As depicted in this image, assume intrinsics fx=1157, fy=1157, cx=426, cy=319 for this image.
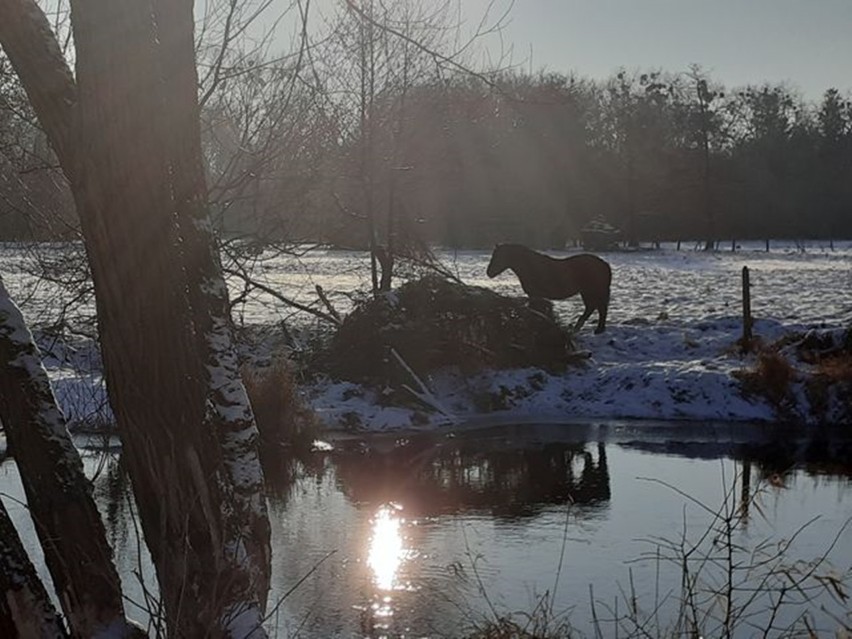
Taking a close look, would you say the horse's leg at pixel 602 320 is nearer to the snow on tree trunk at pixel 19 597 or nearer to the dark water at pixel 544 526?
the dark water at pixel 544 526

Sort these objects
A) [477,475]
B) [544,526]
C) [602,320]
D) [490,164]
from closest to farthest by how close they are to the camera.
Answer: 1. [544,526]
2. [477,475]
3. [602,320]
4. [490,164]

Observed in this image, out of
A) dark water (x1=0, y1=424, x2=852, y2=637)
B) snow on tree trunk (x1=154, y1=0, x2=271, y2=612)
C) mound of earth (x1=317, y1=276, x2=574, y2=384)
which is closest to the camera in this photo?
snow on tree trunk (x1=154, y1=0, x2=271, y2=612)

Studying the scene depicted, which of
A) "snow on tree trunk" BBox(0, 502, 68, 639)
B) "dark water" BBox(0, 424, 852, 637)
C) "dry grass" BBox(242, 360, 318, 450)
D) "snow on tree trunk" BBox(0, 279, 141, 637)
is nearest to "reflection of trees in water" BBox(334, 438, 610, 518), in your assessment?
"dark water" BBox(0, 424, 852, 637)

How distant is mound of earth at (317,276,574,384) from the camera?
58.1ft

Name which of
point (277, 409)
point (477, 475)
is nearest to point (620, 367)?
point (477, 475)

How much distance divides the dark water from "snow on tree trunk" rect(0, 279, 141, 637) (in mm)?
1320

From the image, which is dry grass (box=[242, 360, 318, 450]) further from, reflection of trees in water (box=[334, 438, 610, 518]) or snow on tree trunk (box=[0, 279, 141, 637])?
snow on tree trunk (box=[0, 279, 141, 637])

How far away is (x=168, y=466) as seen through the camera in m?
4.31

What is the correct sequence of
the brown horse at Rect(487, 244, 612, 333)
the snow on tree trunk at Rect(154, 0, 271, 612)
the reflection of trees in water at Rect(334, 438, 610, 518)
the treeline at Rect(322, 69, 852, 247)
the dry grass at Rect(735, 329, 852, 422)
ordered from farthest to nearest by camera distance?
the treeline at Rect(322, 69, 852, 247) < the brown horse at Rect(487, 244, 612, 333) < the dry grass at Rect(735, 329, 852, 422) < the reflection of trees in water at Rect(334, 438, 610, 518) < the snow on tree trunk at Rect(154, 0, 271, 612)

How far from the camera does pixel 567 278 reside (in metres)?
22.3

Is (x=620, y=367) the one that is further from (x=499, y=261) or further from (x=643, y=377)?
(x=499, y=261)

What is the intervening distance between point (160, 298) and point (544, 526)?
6.81m

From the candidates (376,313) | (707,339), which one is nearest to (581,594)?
(376,313)

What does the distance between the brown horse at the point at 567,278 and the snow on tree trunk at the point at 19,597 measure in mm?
18048
